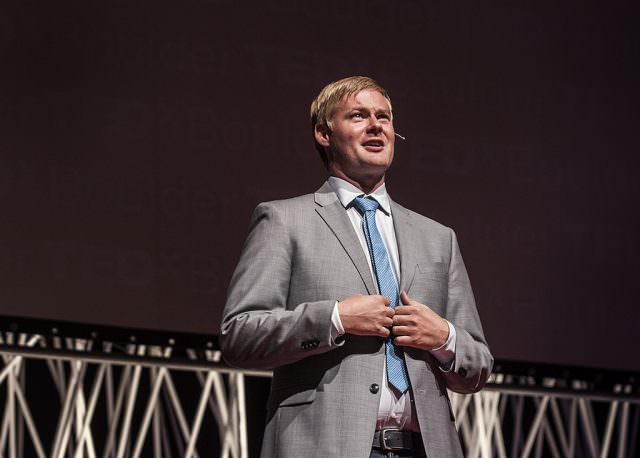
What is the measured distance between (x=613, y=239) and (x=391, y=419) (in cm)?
289

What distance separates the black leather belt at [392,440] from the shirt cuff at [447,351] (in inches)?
6.1

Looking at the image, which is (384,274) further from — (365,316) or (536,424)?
(536,424)

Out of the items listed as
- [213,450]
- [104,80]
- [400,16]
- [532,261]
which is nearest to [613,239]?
[532,261]

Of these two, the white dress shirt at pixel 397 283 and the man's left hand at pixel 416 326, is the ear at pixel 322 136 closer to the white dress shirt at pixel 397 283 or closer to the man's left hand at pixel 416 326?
the white dress shirt at pixel 397 283

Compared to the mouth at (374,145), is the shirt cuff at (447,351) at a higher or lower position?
lower

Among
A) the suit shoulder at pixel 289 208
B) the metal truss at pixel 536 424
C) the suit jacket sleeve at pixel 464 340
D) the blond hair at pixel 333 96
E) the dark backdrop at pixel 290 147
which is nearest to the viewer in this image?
the suit jacket sleeve at pixel 464 340

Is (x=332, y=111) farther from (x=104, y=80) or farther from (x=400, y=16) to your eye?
(x=400, y=16)

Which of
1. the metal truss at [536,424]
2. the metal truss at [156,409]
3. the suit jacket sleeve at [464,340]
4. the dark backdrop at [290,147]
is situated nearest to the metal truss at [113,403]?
the metal truss at [156,409]

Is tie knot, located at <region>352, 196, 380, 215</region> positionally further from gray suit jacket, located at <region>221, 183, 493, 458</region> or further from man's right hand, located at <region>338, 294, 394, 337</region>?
man's right hand, located at <region>338, 294, 394, 337</region>

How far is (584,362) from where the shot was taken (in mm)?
4340

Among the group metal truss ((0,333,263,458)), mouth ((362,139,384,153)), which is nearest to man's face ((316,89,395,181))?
mouth ((362,139,384,153))

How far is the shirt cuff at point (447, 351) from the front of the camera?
75.0 inches

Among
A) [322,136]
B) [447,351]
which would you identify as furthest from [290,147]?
[447,351]

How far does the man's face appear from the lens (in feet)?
6.93
